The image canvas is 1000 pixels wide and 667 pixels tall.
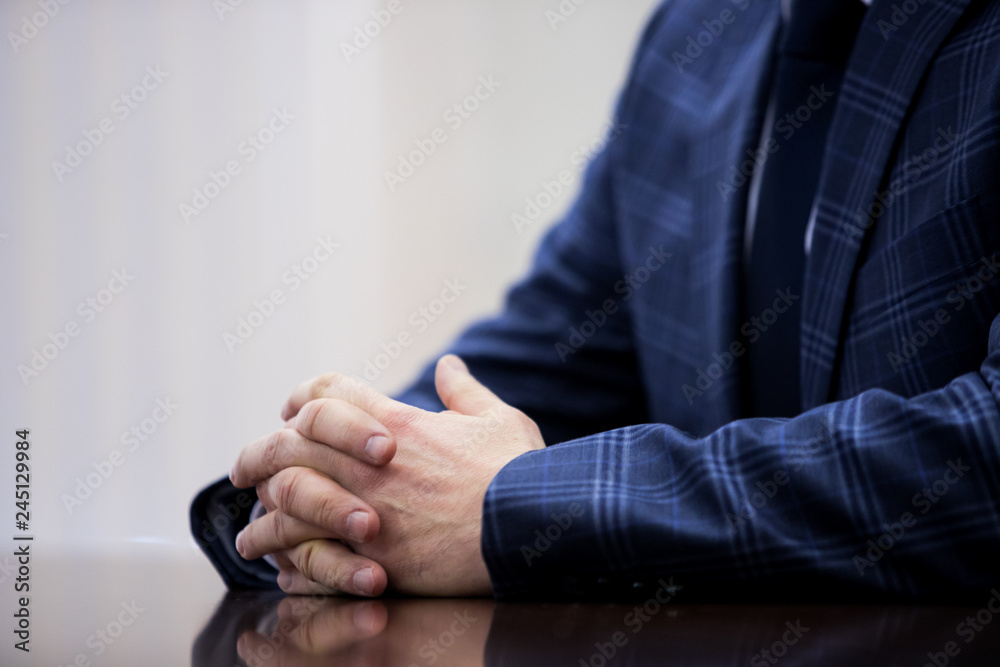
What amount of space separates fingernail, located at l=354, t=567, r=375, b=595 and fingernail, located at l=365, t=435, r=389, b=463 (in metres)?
0.09

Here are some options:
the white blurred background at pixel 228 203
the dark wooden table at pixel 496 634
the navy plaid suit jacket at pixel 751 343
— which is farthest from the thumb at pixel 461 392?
the white blurred background at pixel 228 203

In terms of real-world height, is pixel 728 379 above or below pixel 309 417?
below

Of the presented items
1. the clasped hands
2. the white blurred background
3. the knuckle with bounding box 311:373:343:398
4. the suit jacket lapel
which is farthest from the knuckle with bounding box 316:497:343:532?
the white blurred background

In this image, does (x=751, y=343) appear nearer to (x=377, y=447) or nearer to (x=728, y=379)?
(x=728, y=379)

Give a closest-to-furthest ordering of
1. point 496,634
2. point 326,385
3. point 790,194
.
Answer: point 496,634, point 326,385, point 790,194

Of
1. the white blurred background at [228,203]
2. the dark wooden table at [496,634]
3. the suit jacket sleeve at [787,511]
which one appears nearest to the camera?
the dark wooden table at [496,634]

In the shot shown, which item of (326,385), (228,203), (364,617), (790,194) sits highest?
(228,203)

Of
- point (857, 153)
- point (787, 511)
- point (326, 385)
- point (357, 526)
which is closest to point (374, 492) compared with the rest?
point (357, 526)

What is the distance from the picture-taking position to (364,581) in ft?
2.03

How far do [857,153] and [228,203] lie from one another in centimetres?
207

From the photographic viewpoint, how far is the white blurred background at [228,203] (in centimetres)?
235

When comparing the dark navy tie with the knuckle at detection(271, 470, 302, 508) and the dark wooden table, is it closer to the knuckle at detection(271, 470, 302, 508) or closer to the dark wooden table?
the dark wooden table

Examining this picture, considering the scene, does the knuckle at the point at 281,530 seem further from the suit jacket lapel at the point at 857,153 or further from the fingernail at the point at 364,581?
the suit jacket lapel at the point at 857,153

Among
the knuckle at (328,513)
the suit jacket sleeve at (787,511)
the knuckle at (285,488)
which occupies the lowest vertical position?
the suit jacket sleeve at (787,511)
